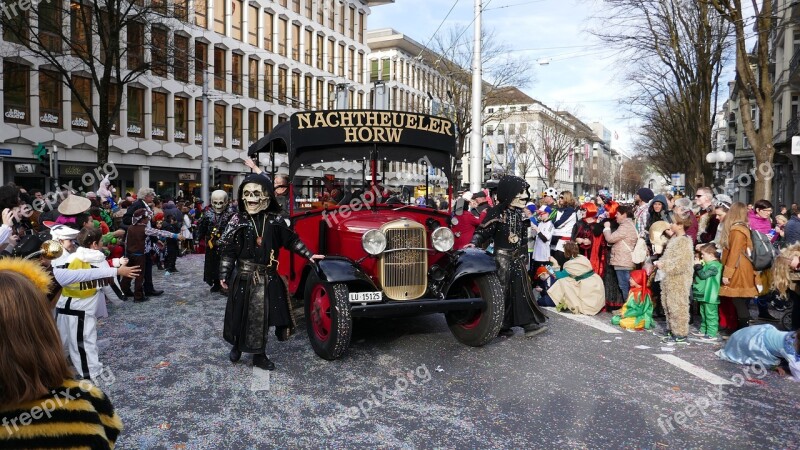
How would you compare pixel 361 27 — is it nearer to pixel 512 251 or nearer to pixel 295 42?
pixel 295 42

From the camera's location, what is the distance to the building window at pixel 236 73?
3416 centimetres

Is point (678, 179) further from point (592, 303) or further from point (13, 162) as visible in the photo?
point (13, 162)

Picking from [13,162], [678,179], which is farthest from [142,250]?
[678,179]

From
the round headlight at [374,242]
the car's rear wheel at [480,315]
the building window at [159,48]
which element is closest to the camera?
the round headlight at [374,242]

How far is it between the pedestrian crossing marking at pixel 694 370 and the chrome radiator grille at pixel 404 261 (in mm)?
2714

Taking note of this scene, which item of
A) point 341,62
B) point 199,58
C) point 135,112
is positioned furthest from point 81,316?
point 341,62

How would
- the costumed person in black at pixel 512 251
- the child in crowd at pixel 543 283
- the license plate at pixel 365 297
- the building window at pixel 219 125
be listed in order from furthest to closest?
the building window at pixel 219 125 → the child in crowd at pixel 543 283 → the costumed person in black at pixel 512 251 → the license plate at pixel 365 297

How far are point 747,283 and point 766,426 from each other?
2.99m

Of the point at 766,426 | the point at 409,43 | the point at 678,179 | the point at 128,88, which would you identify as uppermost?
the point at 409,43

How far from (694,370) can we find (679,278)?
149cm

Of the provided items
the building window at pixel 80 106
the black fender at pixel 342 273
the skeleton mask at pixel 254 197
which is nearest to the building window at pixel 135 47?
the building window at pixel 80 106

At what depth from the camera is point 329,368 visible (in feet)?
18.8

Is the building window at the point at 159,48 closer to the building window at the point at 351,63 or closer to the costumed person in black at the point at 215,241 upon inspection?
the costumed person in black at the point at 215,241

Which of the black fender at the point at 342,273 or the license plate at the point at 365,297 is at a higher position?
the black fender at the point at 342,273
